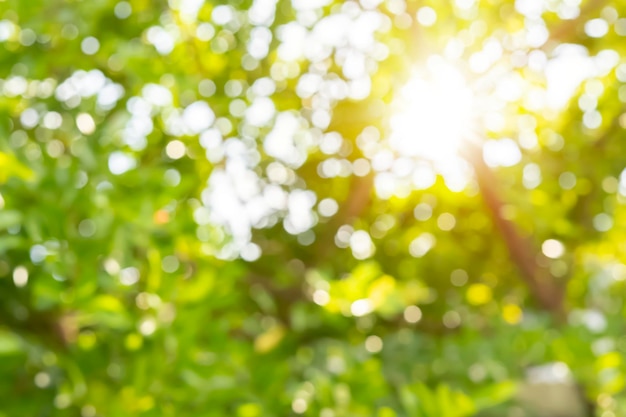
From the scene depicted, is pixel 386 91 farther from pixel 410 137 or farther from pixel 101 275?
pixel 101 275

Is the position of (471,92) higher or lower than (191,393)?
higher

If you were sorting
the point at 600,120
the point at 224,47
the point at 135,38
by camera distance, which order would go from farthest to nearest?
the point at 600,120, the point at 224,47, the point at 135,38

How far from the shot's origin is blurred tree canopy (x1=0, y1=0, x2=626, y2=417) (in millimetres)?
987

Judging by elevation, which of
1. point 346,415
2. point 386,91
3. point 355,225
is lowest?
point 355,225

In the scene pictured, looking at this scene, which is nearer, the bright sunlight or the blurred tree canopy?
the blurred tree canopy

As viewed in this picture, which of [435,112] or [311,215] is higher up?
[435,112]

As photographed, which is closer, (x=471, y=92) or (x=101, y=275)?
(x=101, y=275)

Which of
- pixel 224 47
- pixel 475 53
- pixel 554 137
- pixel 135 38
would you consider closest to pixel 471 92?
pixel 475 53

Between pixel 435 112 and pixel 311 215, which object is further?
pixel 311 215

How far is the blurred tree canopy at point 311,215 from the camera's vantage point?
0.99m

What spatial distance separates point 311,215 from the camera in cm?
187

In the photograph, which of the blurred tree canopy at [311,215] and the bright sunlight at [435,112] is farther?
the bright sunlight at [435,112]

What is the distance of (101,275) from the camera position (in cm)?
94

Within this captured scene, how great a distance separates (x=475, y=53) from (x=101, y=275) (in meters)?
1.13
